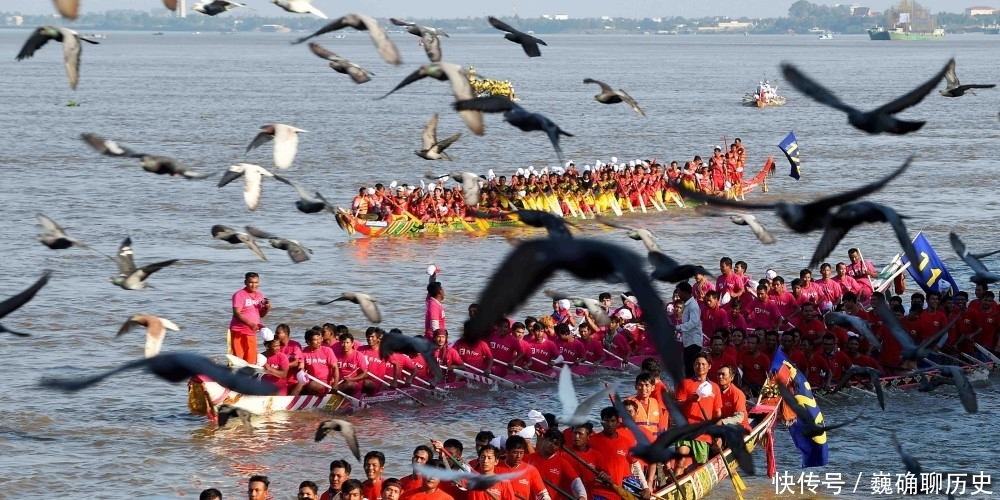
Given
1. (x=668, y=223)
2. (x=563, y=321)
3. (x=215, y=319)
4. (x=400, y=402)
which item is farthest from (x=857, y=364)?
(x=668, y=223)

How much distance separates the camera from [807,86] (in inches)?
372

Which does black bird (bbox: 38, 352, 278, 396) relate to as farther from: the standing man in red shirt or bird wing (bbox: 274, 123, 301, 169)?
the standing man in red shirt

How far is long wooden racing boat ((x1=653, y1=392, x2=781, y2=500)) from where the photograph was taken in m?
12.1

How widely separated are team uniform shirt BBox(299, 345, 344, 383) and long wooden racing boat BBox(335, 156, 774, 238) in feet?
40.8

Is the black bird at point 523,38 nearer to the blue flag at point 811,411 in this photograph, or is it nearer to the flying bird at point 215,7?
the flying bird at point 215,7

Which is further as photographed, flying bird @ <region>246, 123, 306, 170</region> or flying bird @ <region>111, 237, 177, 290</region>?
flying bird @ <region>111, 237, 177, 290</region>

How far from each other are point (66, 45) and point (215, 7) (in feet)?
4.19

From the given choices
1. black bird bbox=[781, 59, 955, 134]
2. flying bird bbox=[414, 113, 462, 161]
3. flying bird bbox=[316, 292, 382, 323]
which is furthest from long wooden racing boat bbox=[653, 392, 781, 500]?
black bird bbox=[781, 59, 955, 134]

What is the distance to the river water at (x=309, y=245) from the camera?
15664 mm

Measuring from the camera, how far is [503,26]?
11.4 m

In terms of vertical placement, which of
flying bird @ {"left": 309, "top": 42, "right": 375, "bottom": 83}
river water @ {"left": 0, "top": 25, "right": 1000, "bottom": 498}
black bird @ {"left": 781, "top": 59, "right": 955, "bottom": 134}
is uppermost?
black bird @ {"left": 781, "top": 59, "right": 955, "bottom": 134}

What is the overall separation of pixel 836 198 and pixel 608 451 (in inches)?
160

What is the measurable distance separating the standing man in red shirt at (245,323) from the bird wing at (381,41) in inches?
260

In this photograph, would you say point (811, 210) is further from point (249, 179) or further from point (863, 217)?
point (249, 179)
